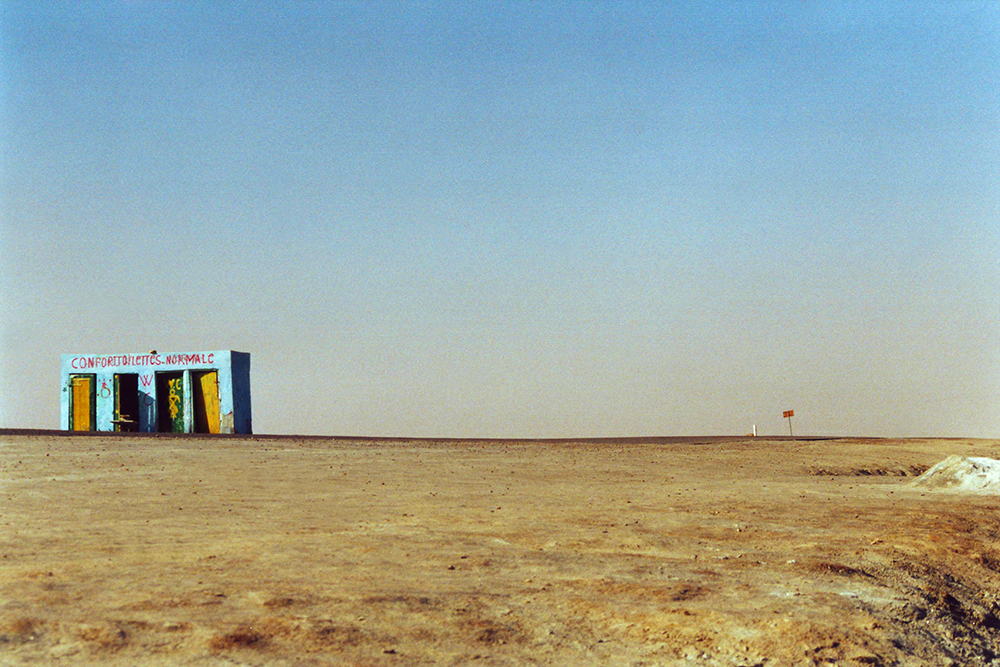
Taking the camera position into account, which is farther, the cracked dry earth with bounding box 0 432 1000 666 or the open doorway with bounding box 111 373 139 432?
the open doorway with bounding box 111 373 139 432

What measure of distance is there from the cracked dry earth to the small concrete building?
44.6 ft

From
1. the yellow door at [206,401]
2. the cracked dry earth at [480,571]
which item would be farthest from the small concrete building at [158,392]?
the cracked dry earth at [480,571]

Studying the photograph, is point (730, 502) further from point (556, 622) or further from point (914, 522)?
point (556, 622)

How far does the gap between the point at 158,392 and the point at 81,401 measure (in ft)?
9.15

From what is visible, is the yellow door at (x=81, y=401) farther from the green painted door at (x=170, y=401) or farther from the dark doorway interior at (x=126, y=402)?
the green painted door at (x=170, y=401)

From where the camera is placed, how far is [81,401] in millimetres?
29422

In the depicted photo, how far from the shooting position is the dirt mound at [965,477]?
14.4 m

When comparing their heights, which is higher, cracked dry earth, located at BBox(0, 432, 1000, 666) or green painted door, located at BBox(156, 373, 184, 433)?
green painted door, located at BBox(156, 373, 184, 433)

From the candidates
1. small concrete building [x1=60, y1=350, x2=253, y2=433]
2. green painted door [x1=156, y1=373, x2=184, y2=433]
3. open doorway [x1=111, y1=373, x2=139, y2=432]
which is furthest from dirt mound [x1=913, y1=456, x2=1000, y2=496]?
open doorway [x1=111, y1=373, x2=139, y2=432]

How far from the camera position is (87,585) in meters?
6.72

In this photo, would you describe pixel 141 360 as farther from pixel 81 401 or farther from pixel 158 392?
pixel 81 401

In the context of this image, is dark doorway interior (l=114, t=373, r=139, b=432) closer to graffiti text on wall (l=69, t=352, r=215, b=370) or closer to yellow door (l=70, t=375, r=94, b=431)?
graffiti text on wall (l=69, t=352, r=215, b=370)

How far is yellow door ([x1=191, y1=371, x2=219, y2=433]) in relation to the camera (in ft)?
92.0

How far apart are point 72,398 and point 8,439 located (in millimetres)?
11273
